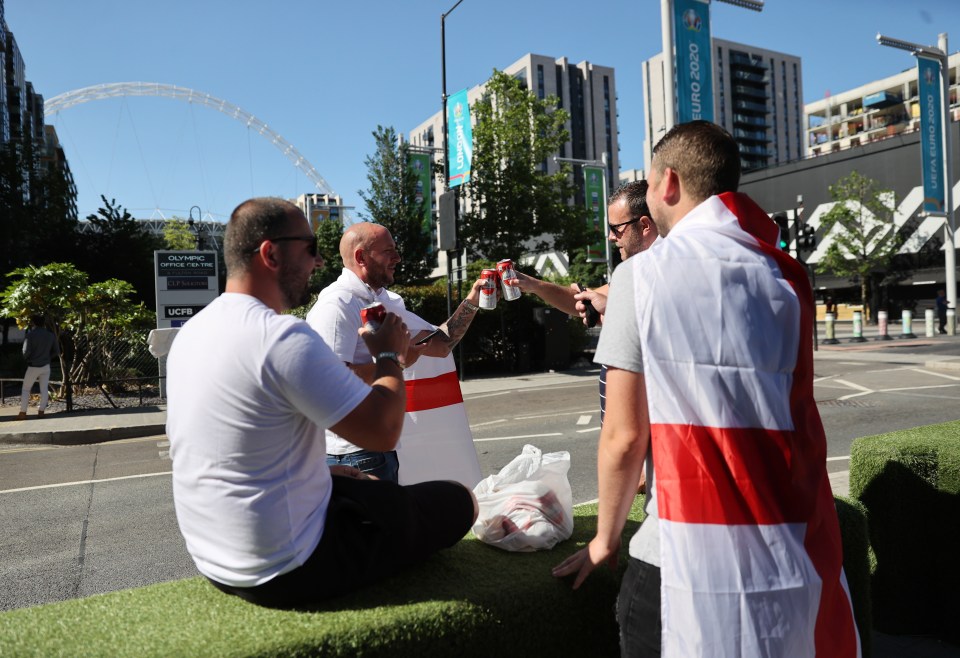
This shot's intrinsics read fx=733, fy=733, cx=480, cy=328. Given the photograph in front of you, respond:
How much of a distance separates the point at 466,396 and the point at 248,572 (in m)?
12.7

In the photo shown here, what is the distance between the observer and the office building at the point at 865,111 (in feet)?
301

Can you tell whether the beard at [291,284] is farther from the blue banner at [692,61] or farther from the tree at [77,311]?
the tree at [77,311]

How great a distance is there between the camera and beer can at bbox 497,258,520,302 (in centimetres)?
373

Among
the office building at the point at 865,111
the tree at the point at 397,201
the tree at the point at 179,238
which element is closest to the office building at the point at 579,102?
the office building at the point at 865,111

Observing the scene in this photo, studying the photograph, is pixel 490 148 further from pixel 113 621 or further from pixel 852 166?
pixel 852 166

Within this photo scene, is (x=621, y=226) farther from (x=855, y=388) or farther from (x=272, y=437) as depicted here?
(x=855, y=388)

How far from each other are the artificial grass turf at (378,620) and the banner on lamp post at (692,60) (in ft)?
35.9

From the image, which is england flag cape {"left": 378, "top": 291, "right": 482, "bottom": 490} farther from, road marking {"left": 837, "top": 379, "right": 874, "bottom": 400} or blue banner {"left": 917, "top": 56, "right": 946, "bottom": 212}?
blue banner {"left": 917, "top": 56, "right": 946, "bottom": 212}

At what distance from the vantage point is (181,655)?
165 cm

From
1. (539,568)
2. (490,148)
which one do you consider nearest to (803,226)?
(490,148)

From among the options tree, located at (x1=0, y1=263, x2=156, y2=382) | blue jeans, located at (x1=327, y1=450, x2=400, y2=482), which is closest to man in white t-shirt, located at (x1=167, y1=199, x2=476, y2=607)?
blue jeans, located at (x1=327, y1=450, x2=400, y2=482)

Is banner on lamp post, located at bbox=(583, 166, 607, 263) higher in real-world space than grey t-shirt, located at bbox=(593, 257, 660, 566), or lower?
higher

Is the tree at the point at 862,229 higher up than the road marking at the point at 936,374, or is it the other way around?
the tree at the point at 862,229

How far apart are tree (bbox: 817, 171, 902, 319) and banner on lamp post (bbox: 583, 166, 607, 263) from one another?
60.6 feet
